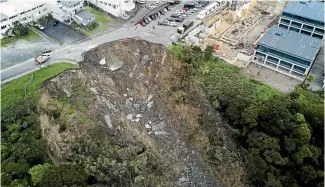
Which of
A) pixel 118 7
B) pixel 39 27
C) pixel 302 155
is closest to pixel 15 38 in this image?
pixel 39 27

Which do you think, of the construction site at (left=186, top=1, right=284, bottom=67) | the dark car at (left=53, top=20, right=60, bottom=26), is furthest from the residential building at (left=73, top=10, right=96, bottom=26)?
the construction site at (left=186, top=1, right=284, bottom=67)

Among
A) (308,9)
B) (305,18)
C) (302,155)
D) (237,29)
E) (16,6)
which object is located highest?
(308,9)

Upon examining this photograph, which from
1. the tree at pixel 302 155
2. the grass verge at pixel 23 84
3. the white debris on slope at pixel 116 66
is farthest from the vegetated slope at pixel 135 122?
the tree at pixel 302 155

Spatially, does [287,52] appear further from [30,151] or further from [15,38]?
[15,38]

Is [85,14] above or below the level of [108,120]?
above

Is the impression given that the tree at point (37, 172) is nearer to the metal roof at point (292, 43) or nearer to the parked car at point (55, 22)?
the parked car at point (55, 22)
